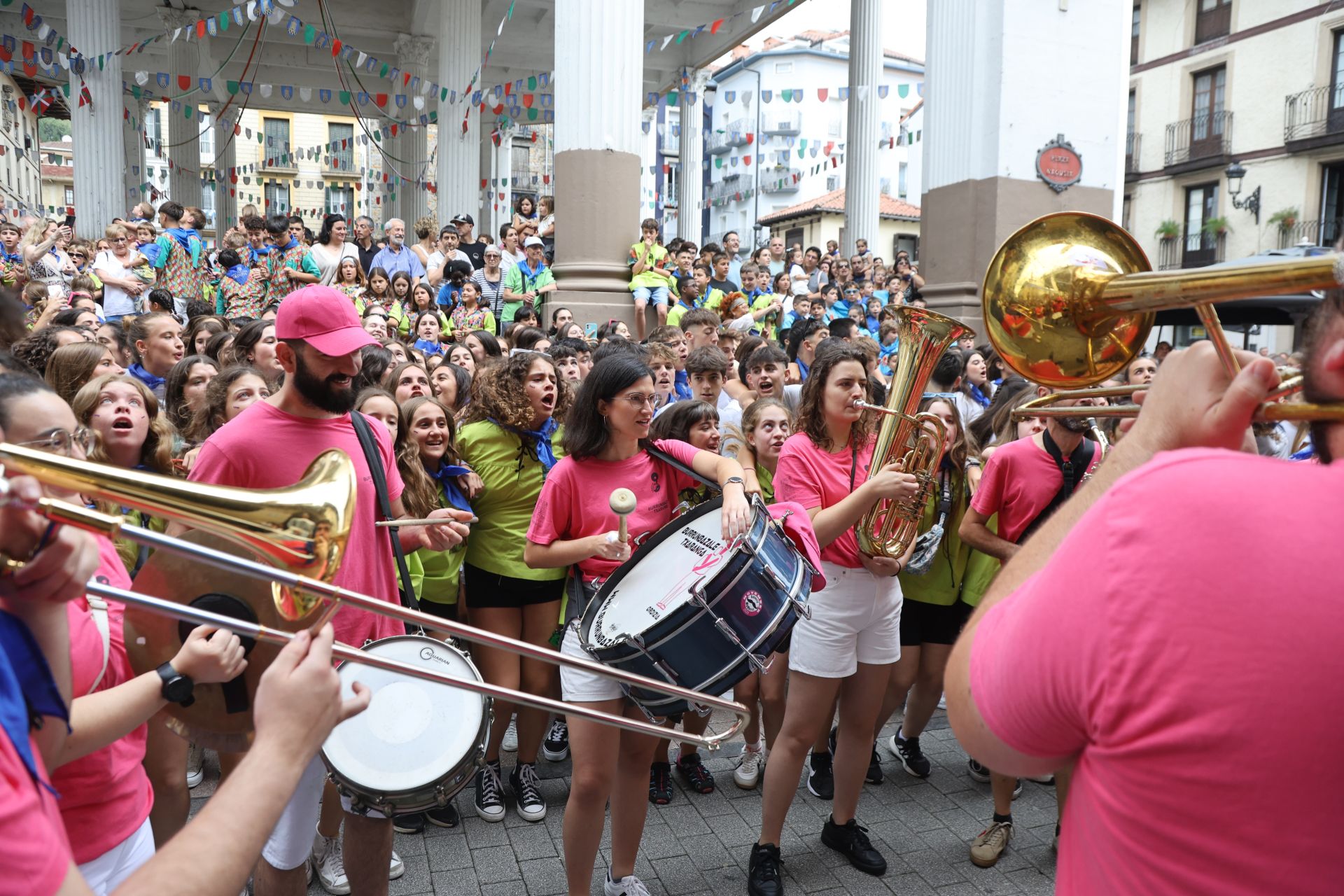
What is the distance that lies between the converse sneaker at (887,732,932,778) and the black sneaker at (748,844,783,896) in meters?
1.32

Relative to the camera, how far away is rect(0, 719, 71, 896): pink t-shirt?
38.0 inches

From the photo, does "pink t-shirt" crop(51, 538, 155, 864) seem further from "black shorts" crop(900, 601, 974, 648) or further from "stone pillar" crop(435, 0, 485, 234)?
"stone pillar" crop(435, 0, 485, 234)

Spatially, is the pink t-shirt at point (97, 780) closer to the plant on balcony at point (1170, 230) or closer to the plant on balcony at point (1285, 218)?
the plant on balcony at point (1285, 218)

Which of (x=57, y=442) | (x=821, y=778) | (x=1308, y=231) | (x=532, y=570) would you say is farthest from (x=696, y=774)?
(x=1308, y=231)

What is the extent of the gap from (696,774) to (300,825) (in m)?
2.18

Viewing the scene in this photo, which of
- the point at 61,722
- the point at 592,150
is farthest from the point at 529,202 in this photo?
the point at 61,722

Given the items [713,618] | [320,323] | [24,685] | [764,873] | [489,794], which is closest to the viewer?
[24,685]

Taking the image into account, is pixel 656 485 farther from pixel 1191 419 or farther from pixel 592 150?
pixel 592 150

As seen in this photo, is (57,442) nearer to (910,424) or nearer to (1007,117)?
(910,424)

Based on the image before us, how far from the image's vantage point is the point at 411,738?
2801 mm

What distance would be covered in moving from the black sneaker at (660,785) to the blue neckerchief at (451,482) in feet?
5.03

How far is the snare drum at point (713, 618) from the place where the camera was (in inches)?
115

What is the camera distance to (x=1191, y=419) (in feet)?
4.32

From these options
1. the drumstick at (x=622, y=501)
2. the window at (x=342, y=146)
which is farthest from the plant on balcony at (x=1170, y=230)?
the drumstick at (x=622, y=501)
